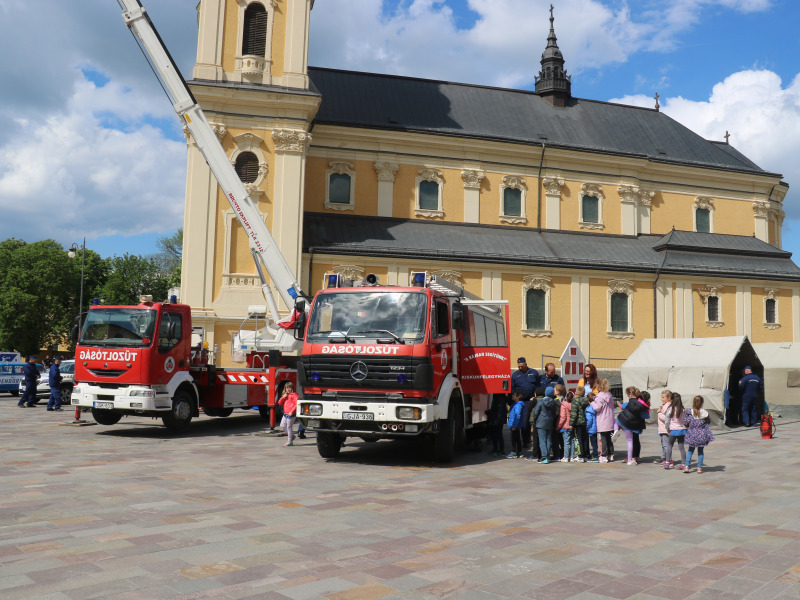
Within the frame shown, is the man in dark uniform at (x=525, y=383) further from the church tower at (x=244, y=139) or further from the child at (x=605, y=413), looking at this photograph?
the church tower at (x=244, y=139)

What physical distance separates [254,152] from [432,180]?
10.0 m

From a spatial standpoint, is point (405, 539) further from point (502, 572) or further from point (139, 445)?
point (139, 445)

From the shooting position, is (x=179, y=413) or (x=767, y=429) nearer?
(x=179, y=413)

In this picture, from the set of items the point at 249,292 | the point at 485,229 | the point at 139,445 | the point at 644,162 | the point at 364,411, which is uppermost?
the point at 644,162

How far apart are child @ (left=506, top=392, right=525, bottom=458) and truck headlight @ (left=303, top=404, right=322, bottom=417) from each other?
4239 millimetres

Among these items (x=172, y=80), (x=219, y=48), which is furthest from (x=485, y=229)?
(x=172, y=80)

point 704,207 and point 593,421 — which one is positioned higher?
point 704,207

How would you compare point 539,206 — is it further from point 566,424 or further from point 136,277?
point 136,277

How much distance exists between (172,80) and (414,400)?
43.6ft

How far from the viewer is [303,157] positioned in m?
30.8

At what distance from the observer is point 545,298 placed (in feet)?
114

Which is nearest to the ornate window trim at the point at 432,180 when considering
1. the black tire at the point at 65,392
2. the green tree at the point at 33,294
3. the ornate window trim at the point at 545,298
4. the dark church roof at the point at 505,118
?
the dark church roof at the point at 505,118

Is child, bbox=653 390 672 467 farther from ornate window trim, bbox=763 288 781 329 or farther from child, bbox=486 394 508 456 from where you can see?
ornate window trim, bbox=763 288 781 329

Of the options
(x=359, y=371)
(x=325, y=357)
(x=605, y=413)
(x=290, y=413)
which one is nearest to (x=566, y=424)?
(x=605, y=413)
